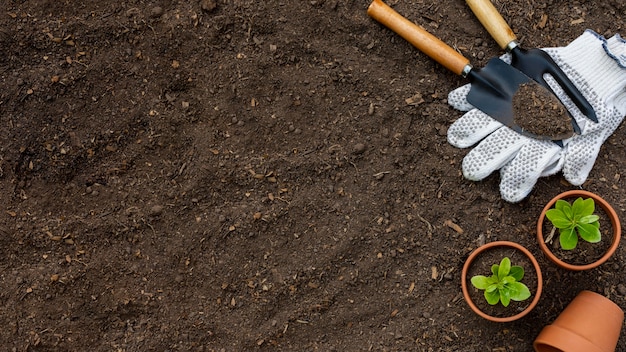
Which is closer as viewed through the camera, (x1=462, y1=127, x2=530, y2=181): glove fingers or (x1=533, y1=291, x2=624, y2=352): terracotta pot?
(x1=533, y1=291, x2=624, y2=352): terracotta pot

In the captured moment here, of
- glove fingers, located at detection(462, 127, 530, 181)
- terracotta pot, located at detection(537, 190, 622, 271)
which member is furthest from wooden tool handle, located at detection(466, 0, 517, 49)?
terracotta pot, located at detection(537, 190, 622, 271)

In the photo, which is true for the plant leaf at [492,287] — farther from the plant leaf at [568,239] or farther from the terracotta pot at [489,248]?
the plant leaf at [568,239]

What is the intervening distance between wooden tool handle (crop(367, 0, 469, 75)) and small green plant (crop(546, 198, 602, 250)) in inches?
16.6

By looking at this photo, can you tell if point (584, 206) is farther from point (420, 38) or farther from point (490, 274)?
point (420, 38)

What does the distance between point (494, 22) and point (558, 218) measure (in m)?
0.52

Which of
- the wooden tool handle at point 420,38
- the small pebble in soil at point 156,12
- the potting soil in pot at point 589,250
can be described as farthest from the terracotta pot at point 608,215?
the small pebble in soil at point 156,12

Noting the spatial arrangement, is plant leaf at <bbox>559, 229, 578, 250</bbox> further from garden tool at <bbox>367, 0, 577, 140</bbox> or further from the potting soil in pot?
garden tool at <bbox>367, 0, 577, 140</bbox>

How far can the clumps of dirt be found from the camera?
150 centimetres

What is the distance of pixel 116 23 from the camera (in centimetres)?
157

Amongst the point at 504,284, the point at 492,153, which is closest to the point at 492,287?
the point at 504,284

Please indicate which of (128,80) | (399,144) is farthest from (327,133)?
(128,80)

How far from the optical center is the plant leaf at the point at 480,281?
1.41 meters

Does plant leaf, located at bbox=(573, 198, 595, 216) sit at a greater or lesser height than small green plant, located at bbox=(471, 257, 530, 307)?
greater

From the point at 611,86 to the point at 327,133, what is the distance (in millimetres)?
729
